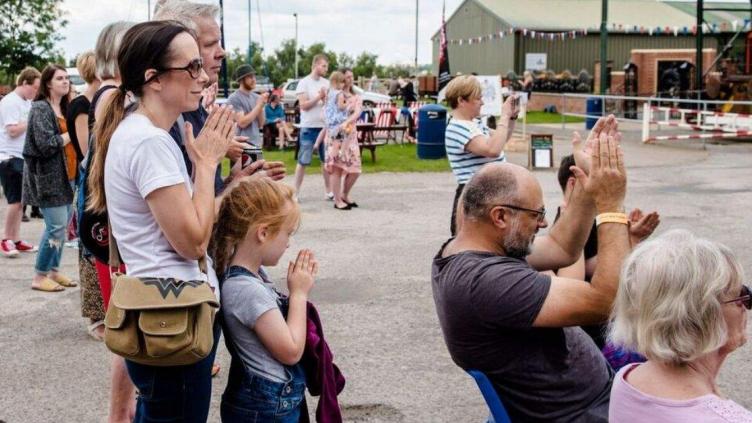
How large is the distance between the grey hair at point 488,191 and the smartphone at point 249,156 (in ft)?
3.33

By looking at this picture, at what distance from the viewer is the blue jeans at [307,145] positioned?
1198 cm

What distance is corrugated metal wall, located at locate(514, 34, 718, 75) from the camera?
43750 mm

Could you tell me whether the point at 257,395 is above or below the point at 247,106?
below

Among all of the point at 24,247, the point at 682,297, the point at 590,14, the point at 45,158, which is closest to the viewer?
the point at 682,297

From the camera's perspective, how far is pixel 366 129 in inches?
653

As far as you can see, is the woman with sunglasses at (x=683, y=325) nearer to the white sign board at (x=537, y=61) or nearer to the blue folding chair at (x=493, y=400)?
the blue folding chair at (x=493, y=400)

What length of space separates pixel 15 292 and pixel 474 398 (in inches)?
166

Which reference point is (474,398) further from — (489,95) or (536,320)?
(489,95)

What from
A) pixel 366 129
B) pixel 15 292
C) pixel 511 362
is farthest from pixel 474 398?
pixel 366 129

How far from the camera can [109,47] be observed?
3990 mm

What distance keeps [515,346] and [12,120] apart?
23.8ft

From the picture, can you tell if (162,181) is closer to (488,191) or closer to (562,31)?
(488,191)

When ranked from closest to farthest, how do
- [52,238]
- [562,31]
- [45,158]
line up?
[52,238], [45,158], [562,31]

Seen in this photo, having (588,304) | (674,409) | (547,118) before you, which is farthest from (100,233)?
(547,118)
